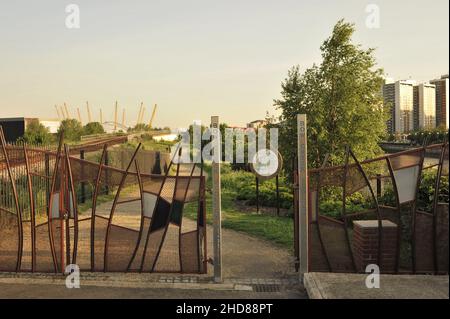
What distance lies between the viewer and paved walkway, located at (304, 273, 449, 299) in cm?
509

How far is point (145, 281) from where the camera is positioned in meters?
6.22

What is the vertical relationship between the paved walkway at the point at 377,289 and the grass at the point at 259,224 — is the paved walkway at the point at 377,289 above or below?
above

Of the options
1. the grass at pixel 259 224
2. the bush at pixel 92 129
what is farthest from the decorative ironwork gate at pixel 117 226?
the bush at pixel 92 129

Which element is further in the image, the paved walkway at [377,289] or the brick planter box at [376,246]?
the brick planter box at [376,246]

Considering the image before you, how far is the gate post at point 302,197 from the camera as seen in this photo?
243 inches

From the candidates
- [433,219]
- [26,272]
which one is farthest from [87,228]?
[433,219]

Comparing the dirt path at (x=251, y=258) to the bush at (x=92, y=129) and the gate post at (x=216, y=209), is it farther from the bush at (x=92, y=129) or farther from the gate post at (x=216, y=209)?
the bush at (x=92, y=129)

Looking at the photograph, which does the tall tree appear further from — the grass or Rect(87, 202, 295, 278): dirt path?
Rect(87, 202, 295, 278): dirt path

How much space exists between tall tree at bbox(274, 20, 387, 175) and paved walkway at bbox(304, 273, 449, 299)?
24.4 ft

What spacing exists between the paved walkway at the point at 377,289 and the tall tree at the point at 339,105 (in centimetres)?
744

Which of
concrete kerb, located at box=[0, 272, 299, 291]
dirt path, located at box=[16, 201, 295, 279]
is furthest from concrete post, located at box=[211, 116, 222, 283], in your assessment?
dirt path, located at box=[16, 201, 295, 279]

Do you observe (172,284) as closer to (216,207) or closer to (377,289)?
(216,207)
